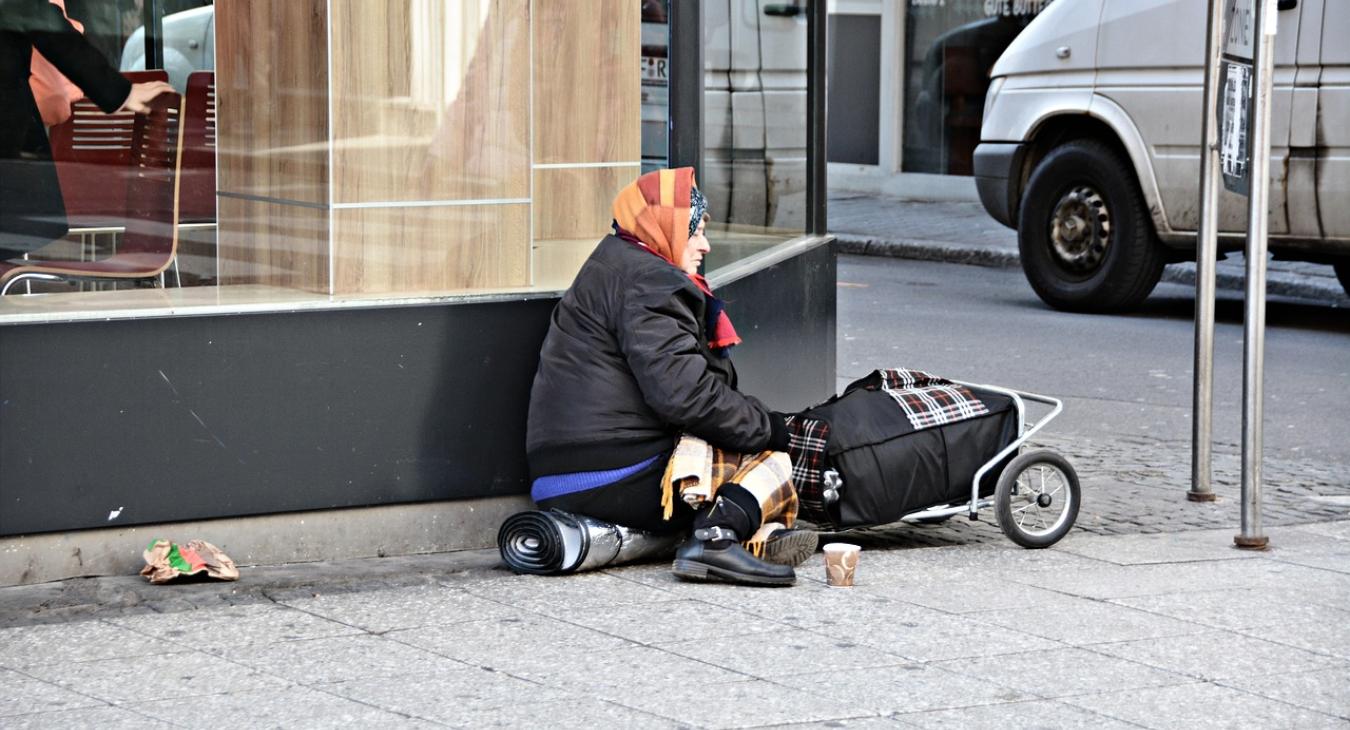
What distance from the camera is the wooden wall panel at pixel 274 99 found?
18.7 ft

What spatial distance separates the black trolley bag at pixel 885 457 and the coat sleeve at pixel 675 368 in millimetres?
328

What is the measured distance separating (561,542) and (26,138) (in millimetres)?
1894

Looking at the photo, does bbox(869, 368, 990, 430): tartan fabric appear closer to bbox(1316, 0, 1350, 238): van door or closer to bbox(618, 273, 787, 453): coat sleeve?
bbox(618, 273, 787, 453): coat sleeve

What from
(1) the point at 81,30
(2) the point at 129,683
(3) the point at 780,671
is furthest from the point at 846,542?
(1) the point at 81,30

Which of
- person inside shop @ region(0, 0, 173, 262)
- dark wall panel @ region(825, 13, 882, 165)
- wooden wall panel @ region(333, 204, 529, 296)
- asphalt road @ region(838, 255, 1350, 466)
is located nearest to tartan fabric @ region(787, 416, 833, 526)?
wooden wall panel @ region(333, 204, 529, 296)

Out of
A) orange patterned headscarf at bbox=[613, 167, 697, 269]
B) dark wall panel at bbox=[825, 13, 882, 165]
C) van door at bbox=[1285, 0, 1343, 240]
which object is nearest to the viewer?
orange patterned headscarf at bbox=[613, 167, 697, 269]

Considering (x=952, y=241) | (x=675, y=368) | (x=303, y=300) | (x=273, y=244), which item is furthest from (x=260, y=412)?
(x=952, y=241)

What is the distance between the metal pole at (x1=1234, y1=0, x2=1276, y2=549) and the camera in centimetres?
574

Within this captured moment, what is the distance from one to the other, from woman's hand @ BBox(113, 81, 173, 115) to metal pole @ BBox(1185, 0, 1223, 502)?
3.37 m

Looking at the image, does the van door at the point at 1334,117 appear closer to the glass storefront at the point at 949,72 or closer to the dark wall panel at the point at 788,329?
the dark wall panel at the point at 788,329

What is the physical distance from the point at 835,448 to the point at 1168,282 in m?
8.92

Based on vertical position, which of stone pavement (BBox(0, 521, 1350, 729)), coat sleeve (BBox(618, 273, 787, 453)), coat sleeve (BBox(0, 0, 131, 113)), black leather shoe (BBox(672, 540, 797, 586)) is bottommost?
stone pavement (BBox(0, 521, 1350, 729))

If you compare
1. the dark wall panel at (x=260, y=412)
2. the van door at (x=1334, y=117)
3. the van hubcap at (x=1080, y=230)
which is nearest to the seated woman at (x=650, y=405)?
the dark wall panel at (x=260, y=412)

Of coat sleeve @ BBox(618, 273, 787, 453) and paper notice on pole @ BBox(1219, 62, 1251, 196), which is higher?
paper notice on pole @ BBox(1219, 62, 1251, 196)
